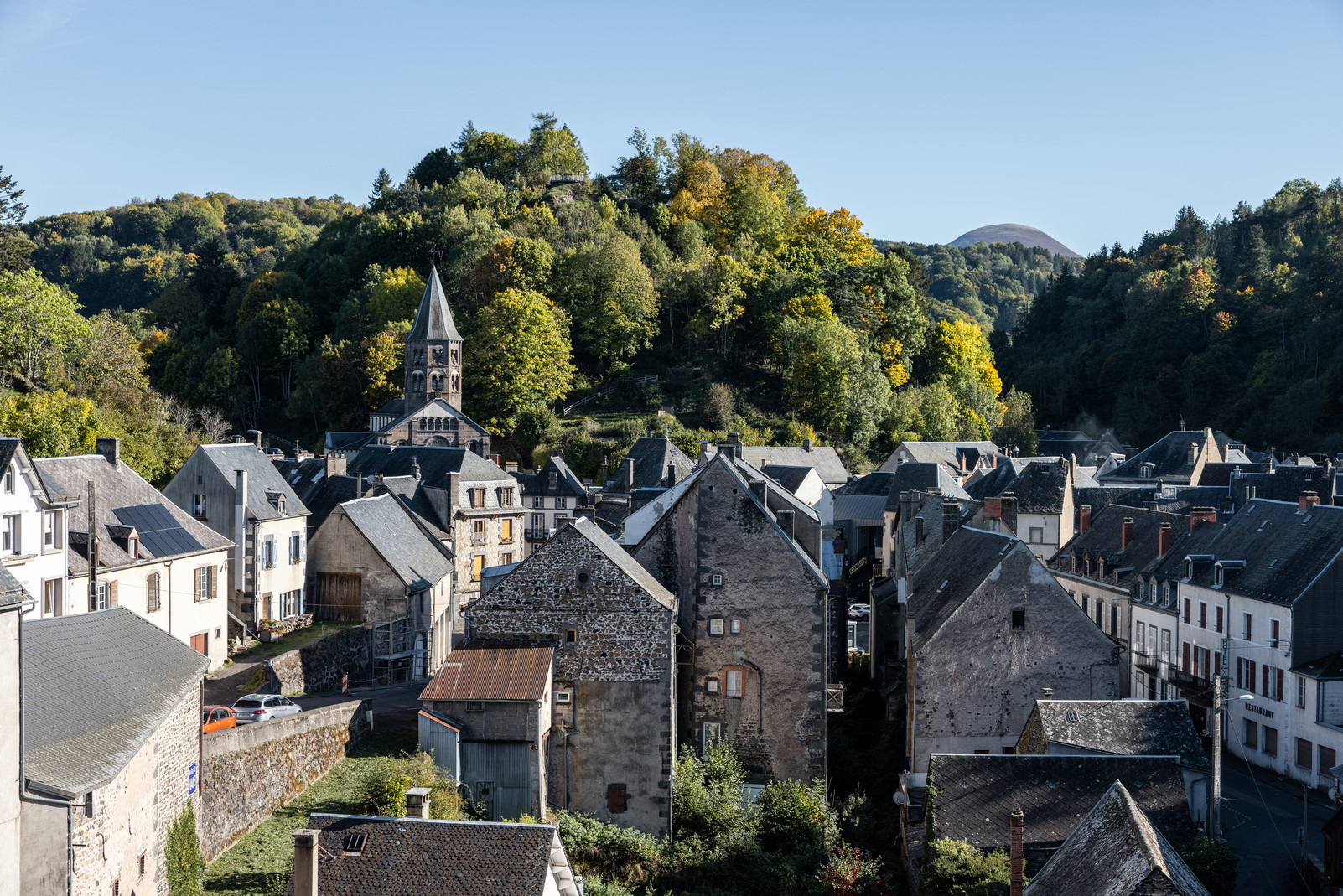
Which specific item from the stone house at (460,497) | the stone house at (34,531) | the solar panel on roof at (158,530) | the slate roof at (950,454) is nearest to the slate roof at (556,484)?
the stone house at (460,497)

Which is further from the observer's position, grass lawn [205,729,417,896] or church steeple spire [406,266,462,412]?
church steeple spire [406,266,462,412]

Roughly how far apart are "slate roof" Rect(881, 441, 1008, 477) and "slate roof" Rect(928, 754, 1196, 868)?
145 ft

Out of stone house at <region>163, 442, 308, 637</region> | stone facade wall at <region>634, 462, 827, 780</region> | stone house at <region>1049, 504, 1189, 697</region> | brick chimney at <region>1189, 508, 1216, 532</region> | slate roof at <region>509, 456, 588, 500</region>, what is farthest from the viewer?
slate roof at <region>509, 456, 588, 500</region>

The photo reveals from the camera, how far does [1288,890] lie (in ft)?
73.7

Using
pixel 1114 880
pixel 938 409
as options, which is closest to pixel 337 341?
pixel 938 409

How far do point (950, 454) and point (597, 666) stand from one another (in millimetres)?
49946

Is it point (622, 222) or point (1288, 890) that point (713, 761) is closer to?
point (1288, 890)

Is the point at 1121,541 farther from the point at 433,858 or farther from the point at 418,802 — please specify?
the point at 433,858

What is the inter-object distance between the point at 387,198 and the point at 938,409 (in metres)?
48.3

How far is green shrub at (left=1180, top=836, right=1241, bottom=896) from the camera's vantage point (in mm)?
19016

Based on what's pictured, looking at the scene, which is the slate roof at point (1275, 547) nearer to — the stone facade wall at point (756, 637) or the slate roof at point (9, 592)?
the stone facade wall at point (756, 637)

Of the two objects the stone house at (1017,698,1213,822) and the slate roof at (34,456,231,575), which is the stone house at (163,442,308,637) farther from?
the stone house at (1017,698,1213,822)

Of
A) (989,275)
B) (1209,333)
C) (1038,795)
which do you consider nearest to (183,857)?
(1038,795)

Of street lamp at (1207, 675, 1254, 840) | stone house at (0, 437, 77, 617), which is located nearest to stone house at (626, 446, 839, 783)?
street lamp at (1207, 675, 1254, 840)
